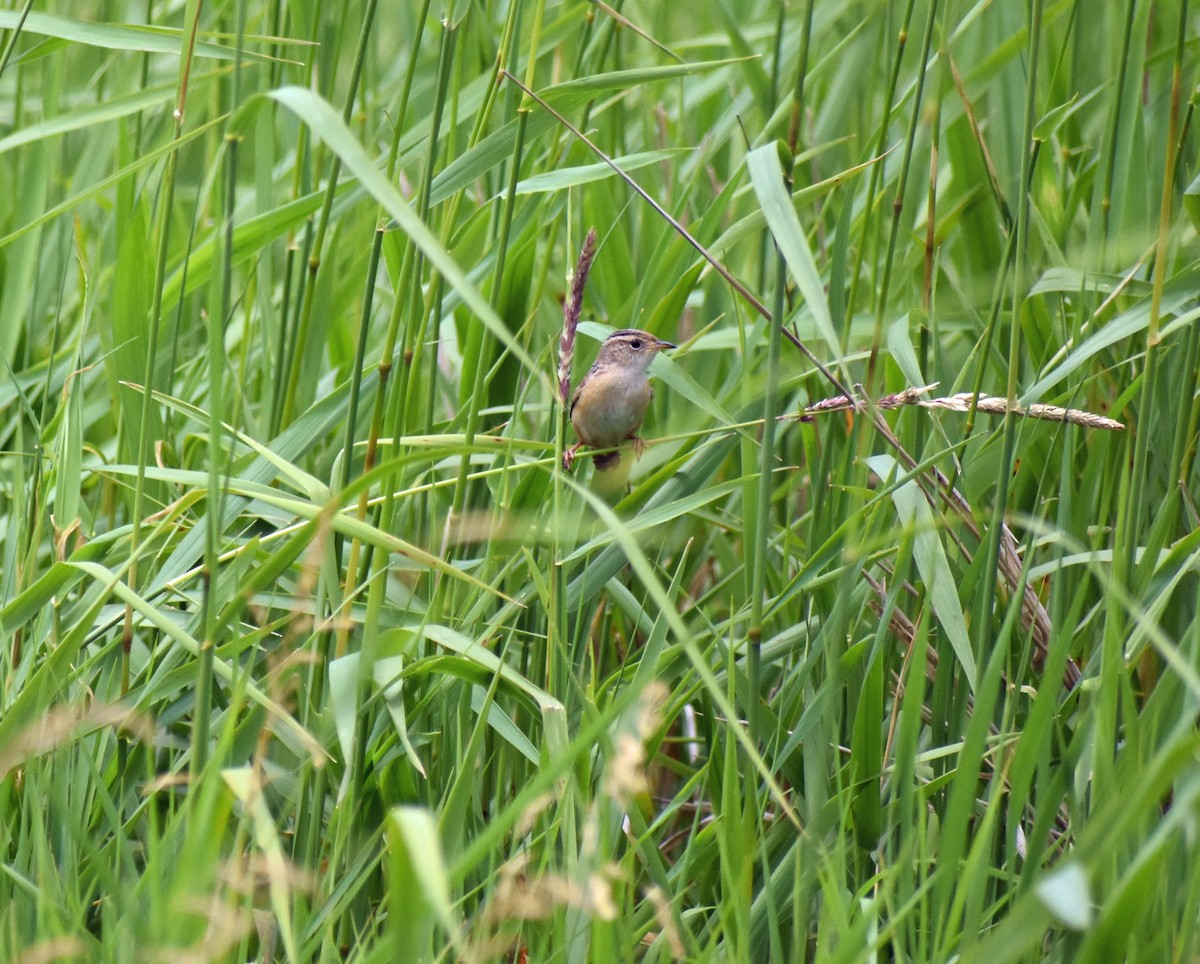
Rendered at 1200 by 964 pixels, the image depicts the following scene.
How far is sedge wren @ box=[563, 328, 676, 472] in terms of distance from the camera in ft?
10.4

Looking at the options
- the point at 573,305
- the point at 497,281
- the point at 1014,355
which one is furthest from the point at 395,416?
the point at 1014,355

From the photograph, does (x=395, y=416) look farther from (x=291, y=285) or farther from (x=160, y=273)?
(x=291, y=285)

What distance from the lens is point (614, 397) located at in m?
3.56

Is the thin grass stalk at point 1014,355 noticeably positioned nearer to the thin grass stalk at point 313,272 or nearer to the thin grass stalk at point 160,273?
the thin grass stalk at point 313,272

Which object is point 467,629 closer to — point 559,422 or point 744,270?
point 559,422

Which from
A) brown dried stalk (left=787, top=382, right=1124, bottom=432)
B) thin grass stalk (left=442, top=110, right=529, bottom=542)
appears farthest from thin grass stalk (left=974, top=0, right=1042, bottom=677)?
thin grass stalk (left=442, top=110, right=529, bottom=542)

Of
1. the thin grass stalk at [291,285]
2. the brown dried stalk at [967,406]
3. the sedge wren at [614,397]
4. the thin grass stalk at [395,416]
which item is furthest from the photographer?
the sedge wren at [614,397]

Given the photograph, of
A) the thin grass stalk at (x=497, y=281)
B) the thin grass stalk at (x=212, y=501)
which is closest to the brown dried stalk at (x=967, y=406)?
the thin grass stalk at (x=497, y=281)

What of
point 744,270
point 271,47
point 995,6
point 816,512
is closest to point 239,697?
point 816,512

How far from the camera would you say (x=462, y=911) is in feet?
7.12

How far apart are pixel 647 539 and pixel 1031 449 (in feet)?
2.74

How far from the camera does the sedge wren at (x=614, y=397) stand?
3.17 metres

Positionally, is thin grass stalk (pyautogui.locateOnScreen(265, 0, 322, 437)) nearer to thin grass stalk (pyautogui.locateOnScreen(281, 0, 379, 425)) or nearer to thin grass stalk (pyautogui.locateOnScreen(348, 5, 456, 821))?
thin grass stalk (pyautogui.locateOnScreen(281, 0, 379, 425))

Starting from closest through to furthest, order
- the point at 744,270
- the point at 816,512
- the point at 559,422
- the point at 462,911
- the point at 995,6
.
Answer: the point at 559,422 < the point at 462,911 < the point at 816,512 < the point at 995,6 < the point at 744,270
